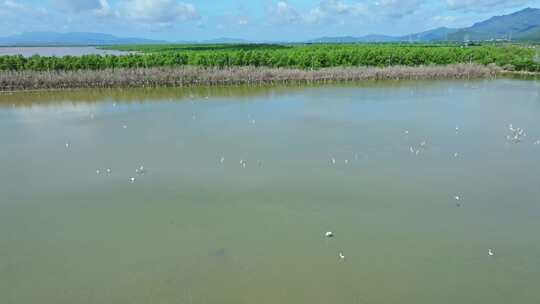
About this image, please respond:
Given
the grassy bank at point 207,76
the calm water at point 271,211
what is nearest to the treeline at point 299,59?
the grassy bank at point 207,76

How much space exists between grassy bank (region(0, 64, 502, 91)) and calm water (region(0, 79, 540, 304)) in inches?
313

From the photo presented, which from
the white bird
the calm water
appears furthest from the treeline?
the white bird

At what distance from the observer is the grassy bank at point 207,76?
18.7m

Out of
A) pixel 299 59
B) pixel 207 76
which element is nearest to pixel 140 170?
pixel 207 76

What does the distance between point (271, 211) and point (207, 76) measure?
15298mm

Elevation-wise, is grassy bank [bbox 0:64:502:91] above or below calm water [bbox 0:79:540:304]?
above

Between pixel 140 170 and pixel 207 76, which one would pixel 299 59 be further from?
pixel 140 170

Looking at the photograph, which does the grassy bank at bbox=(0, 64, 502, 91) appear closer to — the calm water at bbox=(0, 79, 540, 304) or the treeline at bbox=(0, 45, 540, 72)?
the treeline at bbox=(0, 45, 540, 72)

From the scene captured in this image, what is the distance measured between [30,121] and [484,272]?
12226 millimetres

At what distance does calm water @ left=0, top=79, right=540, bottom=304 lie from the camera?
4.52 m

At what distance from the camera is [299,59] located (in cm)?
2419

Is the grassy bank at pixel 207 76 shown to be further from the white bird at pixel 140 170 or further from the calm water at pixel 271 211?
the white bird at pixel 140 170

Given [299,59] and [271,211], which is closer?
[271,211]

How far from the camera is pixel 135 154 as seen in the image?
889 cm
